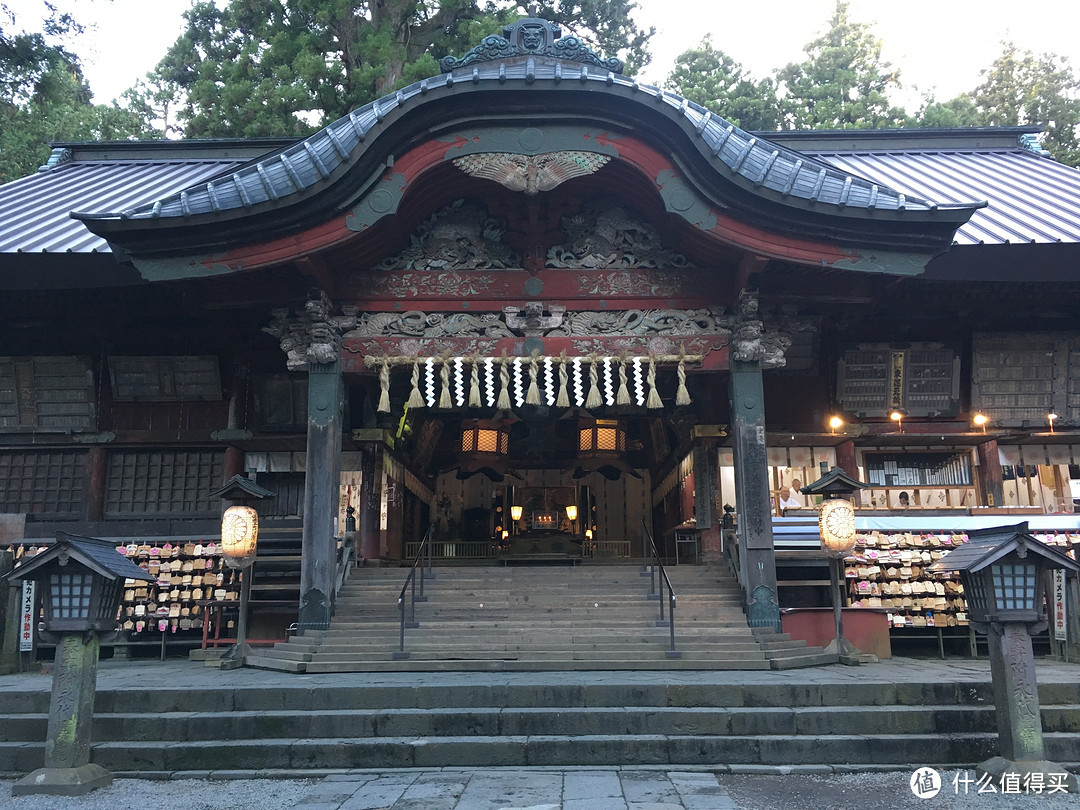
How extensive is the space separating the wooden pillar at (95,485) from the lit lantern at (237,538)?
14.6 feet

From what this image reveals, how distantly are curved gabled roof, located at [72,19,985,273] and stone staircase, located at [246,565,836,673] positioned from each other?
5185mm

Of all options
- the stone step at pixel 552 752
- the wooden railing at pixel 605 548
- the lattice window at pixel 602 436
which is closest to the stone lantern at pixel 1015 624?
the stone step at pixel 552 752

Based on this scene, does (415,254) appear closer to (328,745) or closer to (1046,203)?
(328,745)

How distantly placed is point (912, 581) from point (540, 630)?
246 inches

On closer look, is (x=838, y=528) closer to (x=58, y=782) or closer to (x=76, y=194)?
(x=58, y=782)

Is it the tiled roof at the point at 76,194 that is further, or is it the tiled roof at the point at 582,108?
the tiled roof at the point at 76,194

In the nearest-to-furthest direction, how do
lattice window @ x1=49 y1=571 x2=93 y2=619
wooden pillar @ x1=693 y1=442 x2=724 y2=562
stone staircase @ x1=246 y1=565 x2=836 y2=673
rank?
lattice window @ x1=49 y1=571 x2=93 y2=619 → stone staircase @ x1=246 y1=565 x2=836 y2=673 → wooden pillar @ x1=693 y1=442 x2=724 y2=562

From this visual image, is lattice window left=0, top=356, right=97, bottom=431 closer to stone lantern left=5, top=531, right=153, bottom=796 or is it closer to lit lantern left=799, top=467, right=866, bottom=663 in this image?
stone lantern left=5, top=531, right=153, bottom=796

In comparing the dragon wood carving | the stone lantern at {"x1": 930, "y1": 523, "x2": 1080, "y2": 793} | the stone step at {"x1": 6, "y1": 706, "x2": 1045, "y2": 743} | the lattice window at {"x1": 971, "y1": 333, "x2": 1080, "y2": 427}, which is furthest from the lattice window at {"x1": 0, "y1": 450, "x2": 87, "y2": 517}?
the lattice window at {"x1": 971, "y1": 333, "x2": 1080, "y2": 427}

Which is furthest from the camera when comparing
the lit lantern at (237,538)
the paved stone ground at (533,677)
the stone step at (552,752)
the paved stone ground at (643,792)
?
the lit lantern at (237,538)

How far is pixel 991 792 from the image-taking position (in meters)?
6.26

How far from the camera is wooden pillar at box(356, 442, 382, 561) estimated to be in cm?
1444

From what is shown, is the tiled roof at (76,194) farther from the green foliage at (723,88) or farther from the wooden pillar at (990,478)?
the green foliage at (723,88)

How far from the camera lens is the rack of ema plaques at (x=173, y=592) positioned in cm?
1207
